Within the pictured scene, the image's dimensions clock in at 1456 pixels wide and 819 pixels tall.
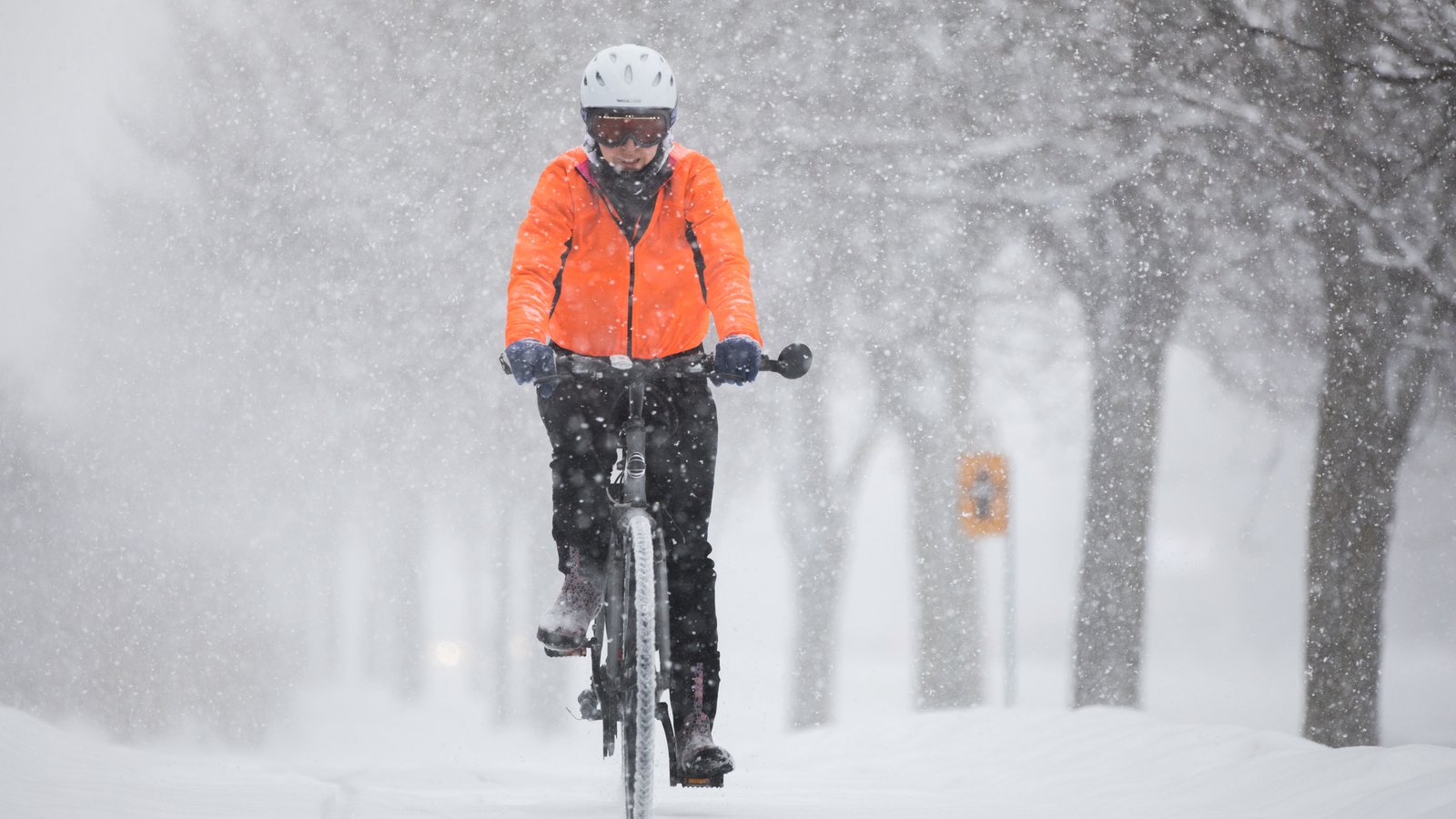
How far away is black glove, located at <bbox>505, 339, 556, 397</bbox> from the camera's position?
409 cm

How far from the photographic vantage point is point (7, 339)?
19125 millimetres

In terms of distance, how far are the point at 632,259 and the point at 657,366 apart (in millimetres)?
687

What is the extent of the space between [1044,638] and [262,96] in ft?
134

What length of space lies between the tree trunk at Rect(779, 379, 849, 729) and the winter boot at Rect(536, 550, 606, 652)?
12.2 meters

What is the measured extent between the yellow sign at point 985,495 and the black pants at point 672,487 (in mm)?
8309

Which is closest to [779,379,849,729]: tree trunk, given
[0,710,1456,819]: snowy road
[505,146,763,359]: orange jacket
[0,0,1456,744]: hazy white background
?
[0,0,1456,744]: hazy white background

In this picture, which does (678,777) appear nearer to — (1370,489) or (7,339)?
(1370,489)

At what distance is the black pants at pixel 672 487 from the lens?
473cm

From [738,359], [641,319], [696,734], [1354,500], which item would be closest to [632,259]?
[641,319]

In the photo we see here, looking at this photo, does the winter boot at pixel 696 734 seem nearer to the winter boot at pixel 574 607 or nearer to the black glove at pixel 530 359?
the winter boot at pixel 574 607

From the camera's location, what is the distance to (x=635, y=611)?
4.20 metres

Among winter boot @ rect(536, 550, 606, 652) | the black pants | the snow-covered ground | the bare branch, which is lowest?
the snow-covered ground

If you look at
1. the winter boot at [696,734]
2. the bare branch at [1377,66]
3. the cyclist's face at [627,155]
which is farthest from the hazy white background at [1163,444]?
the cyclist's face at [627,155]

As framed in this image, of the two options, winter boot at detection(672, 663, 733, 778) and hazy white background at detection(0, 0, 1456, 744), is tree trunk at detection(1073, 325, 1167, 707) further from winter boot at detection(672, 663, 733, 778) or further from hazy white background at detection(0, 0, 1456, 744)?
winter boot at detection(672, 663, 733, 778)
